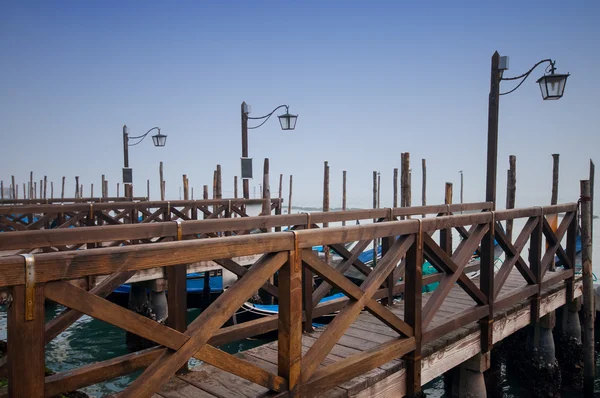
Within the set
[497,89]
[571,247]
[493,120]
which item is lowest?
[571,247]

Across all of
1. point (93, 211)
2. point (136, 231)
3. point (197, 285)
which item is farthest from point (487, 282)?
point (197, 285)

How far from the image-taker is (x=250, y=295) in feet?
8.21

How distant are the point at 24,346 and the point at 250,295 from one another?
1037 mm

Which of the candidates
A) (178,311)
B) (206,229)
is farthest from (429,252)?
(178,311)

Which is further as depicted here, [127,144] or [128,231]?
[127,144]

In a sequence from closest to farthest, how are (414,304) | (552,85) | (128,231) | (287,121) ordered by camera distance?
(128,231), (414,304), (552,85), (287,121)

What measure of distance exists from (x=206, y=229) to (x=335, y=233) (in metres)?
1.08

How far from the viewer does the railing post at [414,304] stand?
142 inches

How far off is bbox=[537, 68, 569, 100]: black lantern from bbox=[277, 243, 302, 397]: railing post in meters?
6.10

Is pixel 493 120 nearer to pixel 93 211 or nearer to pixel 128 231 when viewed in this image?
pixel 128 231

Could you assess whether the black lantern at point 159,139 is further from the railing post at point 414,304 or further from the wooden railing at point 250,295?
the railing post at point 414,304

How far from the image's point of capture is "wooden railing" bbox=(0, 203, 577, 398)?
1797 mm

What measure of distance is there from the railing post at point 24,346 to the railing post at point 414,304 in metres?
2.49

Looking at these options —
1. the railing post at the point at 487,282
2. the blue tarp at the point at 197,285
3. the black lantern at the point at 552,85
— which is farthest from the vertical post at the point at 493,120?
the blue tarp at the point at 197,285
